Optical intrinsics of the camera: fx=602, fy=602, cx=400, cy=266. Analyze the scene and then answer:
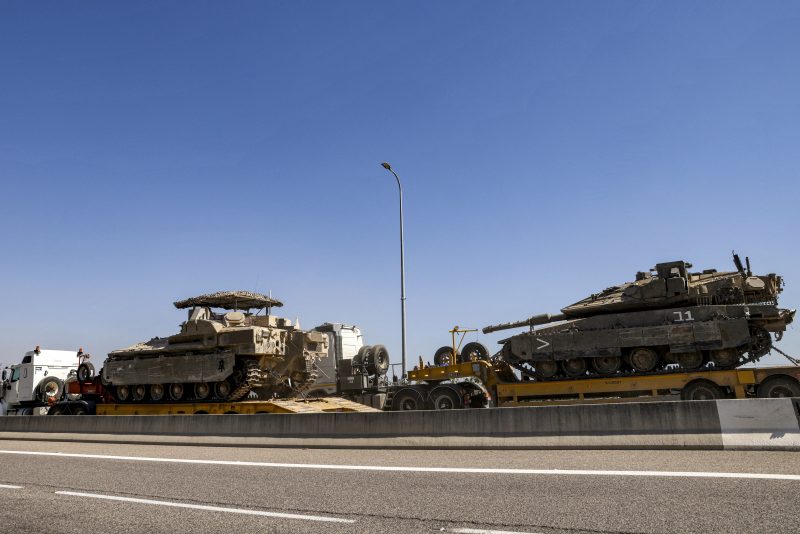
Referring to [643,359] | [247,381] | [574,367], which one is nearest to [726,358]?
[643,359]

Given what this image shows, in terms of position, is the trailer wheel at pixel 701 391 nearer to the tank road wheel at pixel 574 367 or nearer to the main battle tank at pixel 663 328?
the main battle tank at pixel 663 328

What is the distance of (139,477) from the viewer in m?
8.23

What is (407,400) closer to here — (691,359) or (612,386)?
(612,386)

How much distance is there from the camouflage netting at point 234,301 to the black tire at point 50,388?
6.25 m

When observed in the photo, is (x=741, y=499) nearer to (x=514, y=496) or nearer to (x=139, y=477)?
(x=514, y=496)

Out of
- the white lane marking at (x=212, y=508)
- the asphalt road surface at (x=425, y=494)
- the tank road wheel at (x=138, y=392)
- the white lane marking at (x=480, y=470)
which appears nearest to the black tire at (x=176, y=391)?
the tank road wheel at (x=138, y=392)

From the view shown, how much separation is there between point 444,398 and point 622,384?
17.7ft

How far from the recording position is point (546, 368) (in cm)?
1866

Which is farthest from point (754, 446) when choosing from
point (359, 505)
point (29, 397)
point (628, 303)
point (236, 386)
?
point (29, 397)

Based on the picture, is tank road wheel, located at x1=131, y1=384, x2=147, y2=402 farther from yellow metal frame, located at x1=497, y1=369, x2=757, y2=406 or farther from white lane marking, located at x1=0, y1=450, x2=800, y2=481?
yellow metal frame, located at x1=497, y1=369, x2=757, y2=406

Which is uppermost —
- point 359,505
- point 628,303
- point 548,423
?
point 628,303

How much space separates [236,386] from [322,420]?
899 centimetres

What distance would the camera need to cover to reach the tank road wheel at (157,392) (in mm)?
21203

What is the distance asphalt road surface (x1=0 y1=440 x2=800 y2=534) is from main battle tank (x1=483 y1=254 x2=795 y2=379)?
9.35 meters
